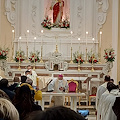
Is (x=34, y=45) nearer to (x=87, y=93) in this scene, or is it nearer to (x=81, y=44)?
(x=81, y=44)

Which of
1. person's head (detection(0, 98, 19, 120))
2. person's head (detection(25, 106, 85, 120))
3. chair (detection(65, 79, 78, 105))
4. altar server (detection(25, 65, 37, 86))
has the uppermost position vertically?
person's head (detection(25, 106, 85, 120))

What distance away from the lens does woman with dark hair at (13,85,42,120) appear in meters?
4.64

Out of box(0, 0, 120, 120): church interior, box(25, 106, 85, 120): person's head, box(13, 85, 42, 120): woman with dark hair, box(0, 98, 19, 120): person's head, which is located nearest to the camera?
box(25, 106, 85, 120): person's head

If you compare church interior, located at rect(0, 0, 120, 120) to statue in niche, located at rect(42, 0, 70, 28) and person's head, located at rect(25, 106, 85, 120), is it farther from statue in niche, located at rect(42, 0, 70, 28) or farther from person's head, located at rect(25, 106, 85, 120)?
person's head, located at rect(25, 106, 85, 120)

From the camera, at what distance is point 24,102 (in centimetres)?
467

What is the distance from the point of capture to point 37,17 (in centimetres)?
1605

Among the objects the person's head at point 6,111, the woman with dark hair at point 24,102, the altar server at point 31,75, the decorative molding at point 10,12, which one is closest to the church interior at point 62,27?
the decorative molding at point 10,12

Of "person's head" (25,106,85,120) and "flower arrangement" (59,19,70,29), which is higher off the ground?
"flower arrangement" (59,19,70,29)

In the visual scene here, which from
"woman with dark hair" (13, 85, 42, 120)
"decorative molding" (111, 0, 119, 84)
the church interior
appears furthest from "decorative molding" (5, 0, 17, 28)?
"woman with dark hair" (13, 85, 42, 120)

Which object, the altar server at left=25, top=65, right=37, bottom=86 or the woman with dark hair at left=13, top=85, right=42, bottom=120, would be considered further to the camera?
the altar server at left=25, top=65, right=37, bottom=86

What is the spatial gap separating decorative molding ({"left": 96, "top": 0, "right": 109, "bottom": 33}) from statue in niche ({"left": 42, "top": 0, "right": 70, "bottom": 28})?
156 centimetres

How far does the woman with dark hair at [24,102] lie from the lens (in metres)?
4.64

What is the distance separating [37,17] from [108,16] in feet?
12.0

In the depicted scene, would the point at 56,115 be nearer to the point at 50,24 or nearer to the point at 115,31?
the point at 115,31
